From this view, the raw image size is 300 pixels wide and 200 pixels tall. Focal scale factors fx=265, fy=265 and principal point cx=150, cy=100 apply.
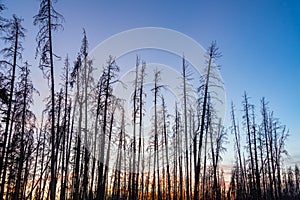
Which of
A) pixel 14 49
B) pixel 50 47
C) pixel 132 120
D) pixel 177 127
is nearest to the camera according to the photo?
pixel 50 47

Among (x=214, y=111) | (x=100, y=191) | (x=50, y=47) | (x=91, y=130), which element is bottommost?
(x=100, y=191)

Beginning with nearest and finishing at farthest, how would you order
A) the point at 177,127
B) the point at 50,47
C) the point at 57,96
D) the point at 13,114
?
the point at 50,47 → the point at 13,114 → the point at 57,96 → the point at 177,127

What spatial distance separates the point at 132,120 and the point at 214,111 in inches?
287

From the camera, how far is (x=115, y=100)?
1952 cm

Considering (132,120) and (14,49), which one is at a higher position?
(14,49)

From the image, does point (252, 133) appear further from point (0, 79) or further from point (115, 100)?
point (0, 79)

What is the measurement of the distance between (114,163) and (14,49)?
20.9 m

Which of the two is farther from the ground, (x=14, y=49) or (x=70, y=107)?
(x=14, y=49)

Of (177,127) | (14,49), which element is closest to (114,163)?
(177,127)

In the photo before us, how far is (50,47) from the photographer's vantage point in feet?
45.1

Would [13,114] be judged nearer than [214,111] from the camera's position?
Yes

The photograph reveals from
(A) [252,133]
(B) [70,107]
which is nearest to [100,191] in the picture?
(B) [70,107]

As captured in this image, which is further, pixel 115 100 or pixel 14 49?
pixel 115 100

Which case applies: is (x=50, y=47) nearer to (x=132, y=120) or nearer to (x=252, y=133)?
(x=132, y=120)
